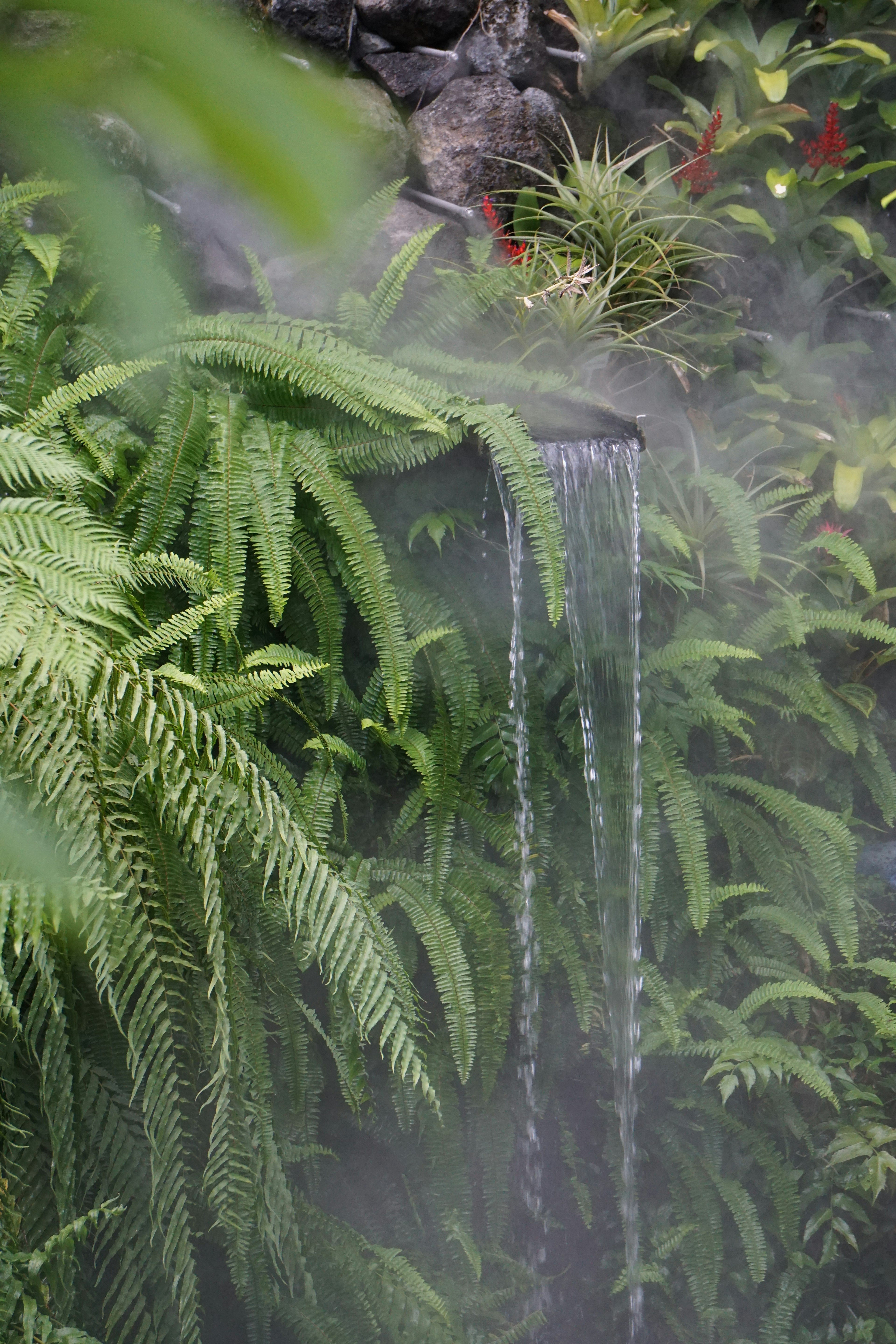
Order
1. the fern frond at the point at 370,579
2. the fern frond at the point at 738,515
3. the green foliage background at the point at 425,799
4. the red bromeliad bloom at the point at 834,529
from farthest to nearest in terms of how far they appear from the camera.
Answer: the red bromeliad bloom at the point at 834,529, the fern frond at the point at 738,515, the fern frond at the point at 370,579, the green foliage background at the point at 425,799

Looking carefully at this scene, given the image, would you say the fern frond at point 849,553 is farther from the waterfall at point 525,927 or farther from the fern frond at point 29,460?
the fern frond at point 29,460

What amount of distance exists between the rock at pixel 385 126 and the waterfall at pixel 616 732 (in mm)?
1249

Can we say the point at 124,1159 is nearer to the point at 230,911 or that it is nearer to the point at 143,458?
the point at 230,911

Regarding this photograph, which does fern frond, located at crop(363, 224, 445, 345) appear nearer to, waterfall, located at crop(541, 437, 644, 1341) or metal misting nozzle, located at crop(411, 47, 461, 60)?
A: waterfall, located at crop(541, 437, 644, 1341)

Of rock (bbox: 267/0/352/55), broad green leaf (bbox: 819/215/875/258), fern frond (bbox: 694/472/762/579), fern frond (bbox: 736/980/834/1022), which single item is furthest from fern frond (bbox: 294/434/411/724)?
broad green leaf (bbox: 819/215/875/258)

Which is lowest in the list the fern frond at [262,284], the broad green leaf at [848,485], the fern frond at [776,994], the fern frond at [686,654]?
the fern frond at [776,994]

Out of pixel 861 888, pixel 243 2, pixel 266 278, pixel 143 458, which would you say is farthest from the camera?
pixel 861 888

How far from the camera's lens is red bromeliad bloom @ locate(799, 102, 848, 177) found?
3080 millimetres

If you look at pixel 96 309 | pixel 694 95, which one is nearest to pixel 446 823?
pixel 96 309

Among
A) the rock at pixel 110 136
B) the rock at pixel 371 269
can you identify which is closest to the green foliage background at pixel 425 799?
the rock at pixel 371 269

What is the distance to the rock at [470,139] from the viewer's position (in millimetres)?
2855

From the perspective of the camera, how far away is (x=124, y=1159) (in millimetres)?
1487

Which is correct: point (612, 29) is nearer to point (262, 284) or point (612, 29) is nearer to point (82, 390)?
point (262, 284)

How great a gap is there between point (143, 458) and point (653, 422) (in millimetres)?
1754
